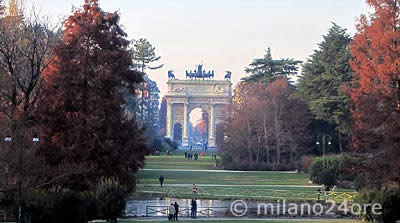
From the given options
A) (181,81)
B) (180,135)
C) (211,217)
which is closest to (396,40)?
(211,217)

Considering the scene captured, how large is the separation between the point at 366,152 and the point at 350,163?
5.85 ft

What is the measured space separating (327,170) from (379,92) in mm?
17846

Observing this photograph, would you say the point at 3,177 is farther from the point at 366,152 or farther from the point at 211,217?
the point at 366,152

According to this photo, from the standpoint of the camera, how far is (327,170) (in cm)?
4831

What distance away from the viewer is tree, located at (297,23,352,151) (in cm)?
6125

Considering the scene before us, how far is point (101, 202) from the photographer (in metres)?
27.1

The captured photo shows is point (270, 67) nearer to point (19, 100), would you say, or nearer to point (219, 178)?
point (219, 178)

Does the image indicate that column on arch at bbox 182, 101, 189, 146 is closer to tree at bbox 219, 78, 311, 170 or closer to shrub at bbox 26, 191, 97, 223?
tree at bbox 219, 78, 311, 170

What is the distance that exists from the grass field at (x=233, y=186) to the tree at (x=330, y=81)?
21.1 feet

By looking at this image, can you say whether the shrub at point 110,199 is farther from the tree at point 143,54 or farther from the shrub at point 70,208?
the tree at point 143,54

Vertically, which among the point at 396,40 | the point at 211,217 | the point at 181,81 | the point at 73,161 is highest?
the point at 181,81

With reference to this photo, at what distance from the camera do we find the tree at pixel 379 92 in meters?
30.2

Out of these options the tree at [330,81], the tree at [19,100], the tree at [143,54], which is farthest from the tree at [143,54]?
the tree at [19,100]

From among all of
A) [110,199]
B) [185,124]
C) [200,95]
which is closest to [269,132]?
[110,199]
